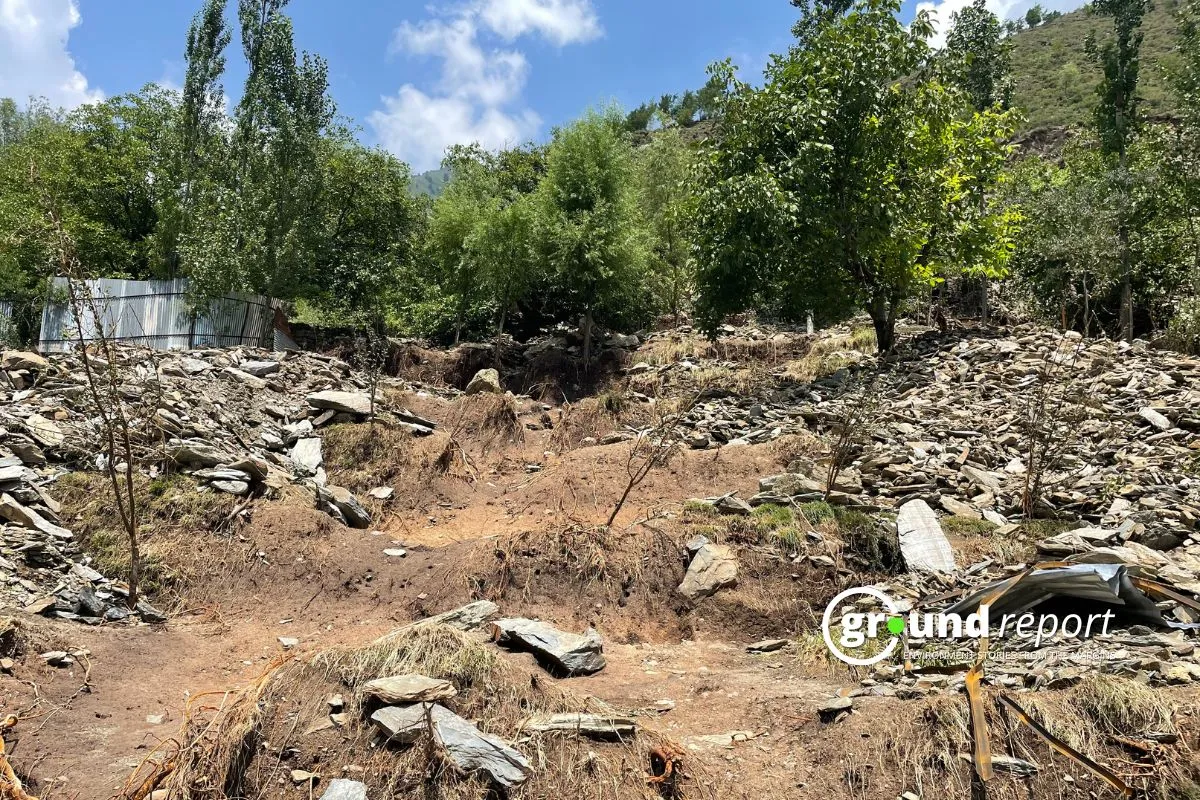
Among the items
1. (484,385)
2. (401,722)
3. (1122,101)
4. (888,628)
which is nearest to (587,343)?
(484,385)

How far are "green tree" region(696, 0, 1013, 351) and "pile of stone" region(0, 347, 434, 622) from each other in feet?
22.3

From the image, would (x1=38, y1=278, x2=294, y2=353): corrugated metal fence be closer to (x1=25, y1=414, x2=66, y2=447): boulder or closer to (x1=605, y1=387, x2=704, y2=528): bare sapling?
(x1=25, y1=414, x2=66, y2=447): boulder

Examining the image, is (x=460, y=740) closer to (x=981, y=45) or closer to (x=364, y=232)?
(x=364, y=232)

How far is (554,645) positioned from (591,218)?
44.5 feet

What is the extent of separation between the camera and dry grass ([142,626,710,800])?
11.7 feet

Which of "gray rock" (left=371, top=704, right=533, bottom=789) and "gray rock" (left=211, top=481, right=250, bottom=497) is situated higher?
"gray rock" (left=211, top=481, right=250, bottom=497)

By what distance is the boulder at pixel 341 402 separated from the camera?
36.1 ft

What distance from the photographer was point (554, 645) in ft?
17.2

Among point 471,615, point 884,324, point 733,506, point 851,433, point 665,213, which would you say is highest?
point 665,213

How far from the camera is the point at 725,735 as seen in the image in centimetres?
430

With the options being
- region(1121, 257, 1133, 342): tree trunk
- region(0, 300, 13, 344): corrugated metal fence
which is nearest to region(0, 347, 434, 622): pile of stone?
region(0, 300, 13, 344): corrugated metal fence

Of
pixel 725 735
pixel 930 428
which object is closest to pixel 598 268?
pixel 930 428

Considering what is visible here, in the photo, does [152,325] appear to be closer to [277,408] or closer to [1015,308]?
[277,408]

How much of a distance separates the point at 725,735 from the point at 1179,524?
4758 mm
